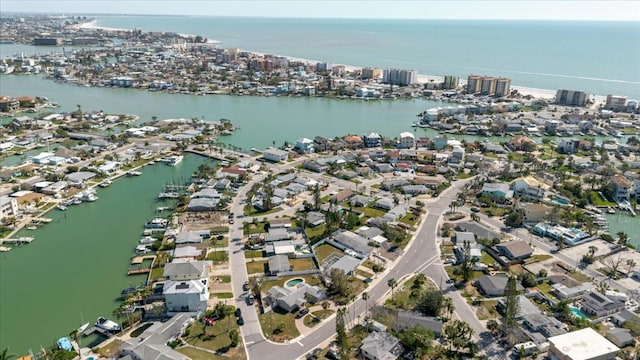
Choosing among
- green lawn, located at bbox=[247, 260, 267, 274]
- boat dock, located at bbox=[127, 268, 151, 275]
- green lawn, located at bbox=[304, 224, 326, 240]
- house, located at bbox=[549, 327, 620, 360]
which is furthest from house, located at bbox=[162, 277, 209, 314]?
house, located at bbox=[549, 327, 620, 360]

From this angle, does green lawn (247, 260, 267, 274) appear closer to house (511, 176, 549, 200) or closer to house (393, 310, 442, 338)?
house (393, 310, 442, 338)

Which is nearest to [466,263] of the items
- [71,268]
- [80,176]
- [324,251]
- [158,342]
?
[324,251]

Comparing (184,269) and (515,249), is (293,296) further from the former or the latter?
(515,249)

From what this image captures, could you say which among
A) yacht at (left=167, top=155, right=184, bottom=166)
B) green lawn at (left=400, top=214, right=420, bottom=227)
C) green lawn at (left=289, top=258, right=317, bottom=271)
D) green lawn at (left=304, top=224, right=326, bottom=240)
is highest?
yacht at (left=167, top=155, right=184, bottom=166)

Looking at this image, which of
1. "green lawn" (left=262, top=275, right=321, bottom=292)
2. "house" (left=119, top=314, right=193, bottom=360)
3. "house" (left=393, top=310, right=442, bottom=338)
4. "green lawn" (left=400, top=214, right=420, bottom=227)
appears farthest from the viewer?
"green lawn" (left=400, top=214, right=420, bottom=227)

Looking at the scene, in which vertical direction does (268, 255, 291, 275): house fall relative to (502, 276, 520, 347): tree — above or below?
below

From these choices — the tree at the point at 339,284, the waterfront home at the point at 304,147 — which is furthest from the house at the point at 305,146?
the tree at the point at 339,284

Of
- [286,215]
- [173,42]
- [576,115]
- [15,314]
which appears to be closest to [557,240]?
[286,215]
